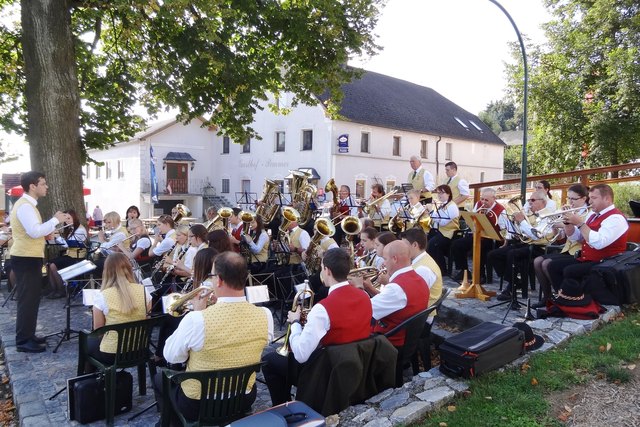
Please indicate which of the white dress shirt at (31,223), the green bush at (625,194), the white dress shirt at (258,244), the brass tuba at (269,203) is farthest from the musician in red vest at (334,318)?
the green bush at (625,194)

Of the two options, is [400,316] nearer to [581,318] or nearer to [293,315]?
[293,315]

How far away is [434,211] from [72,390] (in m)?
6.01

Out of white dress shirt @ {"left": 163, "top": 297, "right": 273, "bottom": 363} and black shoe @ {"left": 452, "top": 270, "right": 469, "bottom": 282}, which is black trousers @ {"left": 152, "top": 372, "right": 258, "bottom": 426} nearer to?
white dress shirt @ {"left": 163, "top": 297, "right": 273, "bottom": 363}

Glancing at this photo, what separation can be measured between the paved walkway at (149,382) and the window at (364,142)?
22.3m

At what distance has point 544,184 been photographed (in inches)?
318

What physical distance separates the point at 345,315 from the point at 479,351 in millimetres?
1317

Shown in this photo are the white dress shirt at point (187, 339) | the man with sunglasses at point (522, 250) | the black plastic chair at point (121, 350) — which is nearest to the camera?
the white dress shirt at point (187, 339)

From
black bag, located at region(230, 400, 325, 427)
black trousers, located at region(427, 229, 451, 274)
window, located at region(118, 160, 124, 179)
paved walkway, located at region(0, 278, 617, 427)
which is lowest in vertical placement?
paved walkway, located at region(0, 278, 617, 427)

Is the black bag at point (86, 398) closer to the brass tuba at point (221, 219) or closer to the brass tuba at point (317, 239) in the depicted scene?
the brass tuba at point (317, 239)

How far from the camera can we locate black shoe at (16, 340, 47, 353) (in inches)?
229

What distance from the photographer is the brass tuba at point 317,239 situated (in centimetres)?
713

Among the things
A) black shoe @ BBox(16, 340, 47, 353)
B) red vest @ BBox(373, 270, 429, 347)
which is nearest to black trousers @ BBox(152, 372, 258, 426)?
red vest @ BBox(373, 270, 429, 347)

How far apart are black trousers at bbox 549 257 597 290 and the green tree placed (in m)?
6.49

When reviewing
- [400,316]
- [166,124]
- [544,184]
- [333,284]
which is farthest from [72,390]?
[166,124]
